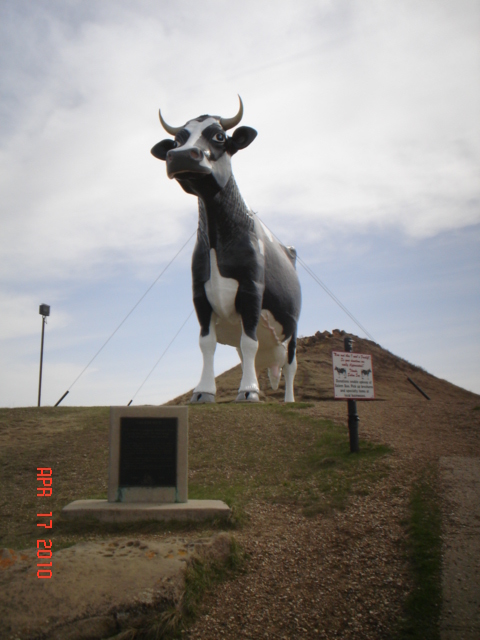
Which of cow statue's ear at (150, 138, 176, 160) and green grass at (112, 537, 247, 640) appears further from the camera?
cow statue's ear at (150, 138, 176, 160)

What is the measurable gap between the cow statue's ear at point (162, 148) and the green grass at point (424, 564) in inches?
305

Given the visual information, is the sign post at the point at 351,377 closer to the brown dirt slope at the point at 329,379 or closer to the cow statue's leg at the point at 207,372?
the cow statue's leg at the point at 207,372

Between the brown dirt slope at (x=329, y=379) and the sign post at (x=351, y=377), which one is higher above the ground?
the brown dirt slope at (x=329, y=379)

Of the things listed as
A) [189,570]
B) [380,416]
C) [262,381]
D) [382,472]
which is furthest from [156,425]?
[262,381]

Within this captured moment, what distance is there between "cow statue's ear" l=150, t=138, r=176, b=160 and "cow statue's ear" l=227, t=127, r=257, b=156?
3.91ft

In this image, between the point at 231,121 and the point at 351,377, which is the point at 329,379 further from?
the point at 351,377

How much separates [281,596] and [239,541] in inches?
35.1

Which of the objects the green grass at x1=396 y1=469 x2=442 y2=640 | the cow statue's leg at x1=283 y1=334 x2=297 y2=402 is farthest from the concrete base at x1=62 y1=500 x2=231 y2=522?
the cow statue's leg at x1=283 y1=334 x2=297 y2=402

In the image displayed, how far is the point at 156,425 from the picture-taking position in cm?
598

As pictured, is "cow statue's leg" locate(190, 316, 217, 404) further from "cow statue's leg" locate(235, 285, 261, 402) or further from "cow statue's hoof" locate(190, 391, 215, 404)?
"cow statue's leg" locate(235, 285, 261, 402)

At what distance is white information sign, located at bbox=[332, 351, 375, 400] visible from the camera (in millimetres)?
7695

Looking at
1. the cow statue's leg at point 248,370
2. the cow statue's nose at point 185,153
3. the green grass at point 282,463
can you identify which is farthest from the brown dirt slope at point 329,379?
the cow statue's nose at point 185,153

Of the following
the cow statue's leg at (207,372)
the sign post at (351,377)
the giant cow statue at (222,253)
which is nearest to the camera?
the sign post at (351,377)

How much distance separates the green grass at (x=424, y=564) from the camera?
354cm
